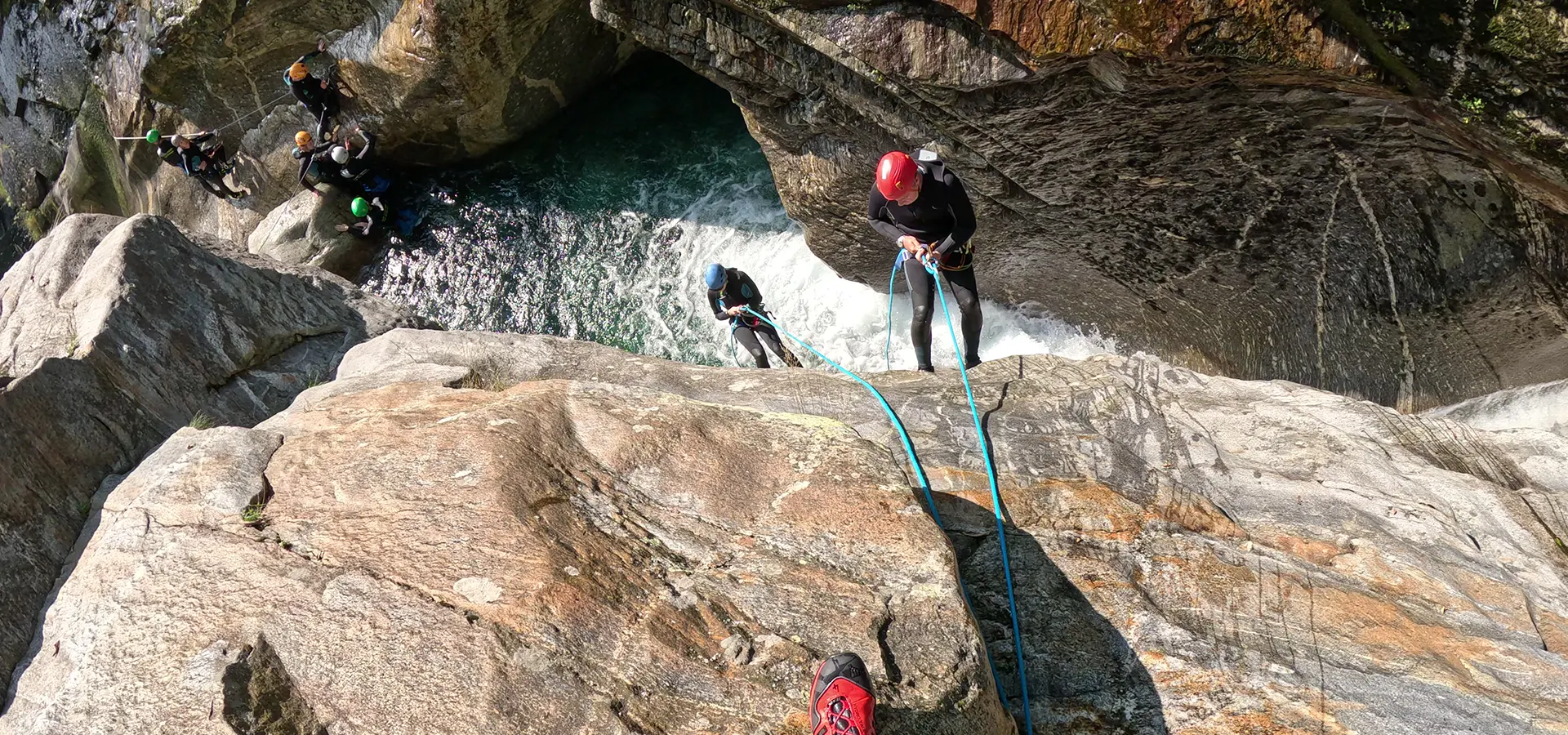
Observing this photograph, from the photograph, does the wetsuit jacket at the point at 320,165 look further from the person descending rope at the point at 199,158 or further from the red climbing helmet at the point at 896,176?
the red climbing helmet at the point at 896,176

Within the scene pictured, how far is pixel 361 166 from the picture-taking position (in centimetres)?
1341

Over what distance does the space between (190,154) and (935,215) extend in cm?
1284

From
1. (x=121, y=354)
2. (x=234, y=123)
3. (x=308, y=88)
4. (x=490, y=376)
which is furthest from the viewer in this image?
(x=234, y=123)

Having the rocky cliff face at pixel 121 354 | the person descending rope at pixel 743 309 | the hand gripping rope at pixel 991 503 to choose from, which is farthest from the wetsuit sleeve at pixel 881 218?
the rocky cliff face at pixel 121 354

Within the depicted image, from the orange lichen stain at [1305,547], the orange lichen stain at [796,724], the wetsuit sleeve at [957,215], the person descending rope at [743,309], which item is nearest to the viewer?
the orange lichen stain at [796,724]

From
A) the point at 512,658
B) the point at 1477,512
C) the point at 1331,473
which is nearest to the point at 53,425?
the point at 512,658

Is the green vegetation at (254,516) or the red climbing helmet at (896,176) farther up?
the red climbing helmet at (896,176)

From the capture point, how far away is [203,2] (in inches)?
476

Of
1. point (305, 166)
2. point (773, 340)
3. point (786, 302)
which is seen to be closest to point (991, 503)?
point (773, 340)

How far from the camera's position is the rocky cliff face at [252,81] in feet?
39.4

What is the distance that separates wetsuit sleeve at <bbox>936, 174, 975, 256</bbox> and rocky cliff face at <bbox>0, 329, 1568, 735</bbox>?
52.6 inches

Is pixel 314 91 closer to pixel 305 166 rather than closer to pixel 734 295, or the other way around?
pixel 305 166

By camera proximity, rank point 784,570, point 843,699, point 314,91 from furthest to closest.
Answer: point 314,91 → point 784,570 → point 843,699

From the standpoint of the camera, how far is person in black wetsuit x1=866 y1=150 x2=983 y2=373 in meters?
6.30
